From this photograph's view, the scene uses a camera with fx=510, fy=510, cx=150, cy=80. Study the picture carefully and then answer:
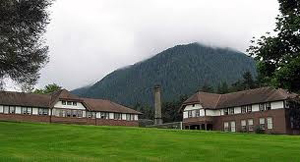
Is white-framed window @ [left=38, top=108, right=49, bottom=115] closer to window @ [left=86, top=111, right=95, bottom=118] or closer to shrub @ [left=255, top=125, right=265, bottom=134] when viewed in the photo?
window @ [left=86, top=111, right=95, bottom=118]

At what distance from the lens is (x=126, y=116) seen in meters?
107

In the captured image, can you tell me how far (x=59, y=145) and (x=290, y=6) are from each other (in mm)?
18349

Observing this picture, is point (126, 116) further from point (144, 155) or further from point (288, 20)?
point (288, 20)

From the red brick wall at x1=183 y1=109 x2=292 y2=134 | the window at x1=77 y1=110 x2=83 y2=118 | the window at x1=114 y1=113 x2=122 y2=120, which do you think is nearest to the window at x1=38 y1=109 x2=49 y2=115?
the window at x1=77 y1=110 x2=83 y2=118

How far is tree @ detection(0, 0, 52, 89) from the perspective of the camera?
1713 inches

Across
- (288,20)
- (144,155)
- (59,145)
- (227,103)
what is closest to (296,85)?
(288,20)

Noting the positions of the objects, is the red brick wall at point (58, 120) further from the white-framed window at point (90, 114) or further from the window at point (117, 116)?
the white-framed window at point (90, 114)

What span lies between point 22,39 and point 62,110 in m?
53.5

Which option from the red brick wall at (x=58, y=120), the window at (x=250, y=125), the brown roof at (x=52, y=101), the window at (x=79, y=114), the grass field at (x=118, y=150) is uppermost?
the brown roof at (x=52, y=101)

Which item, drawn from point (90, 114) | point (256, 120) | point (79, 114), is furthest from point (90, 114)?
point (256, 120)

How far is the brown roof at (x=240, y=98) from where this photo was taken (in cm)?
8894

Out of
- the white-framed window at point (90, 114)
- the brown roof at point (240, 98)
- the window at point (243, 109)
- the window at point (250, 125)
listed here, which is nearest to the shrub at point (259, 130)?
the window at point (250, 125)

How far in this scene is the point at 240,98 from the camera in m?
97.0

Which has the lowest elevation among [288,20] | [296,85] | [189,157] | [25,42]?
[189,157]
